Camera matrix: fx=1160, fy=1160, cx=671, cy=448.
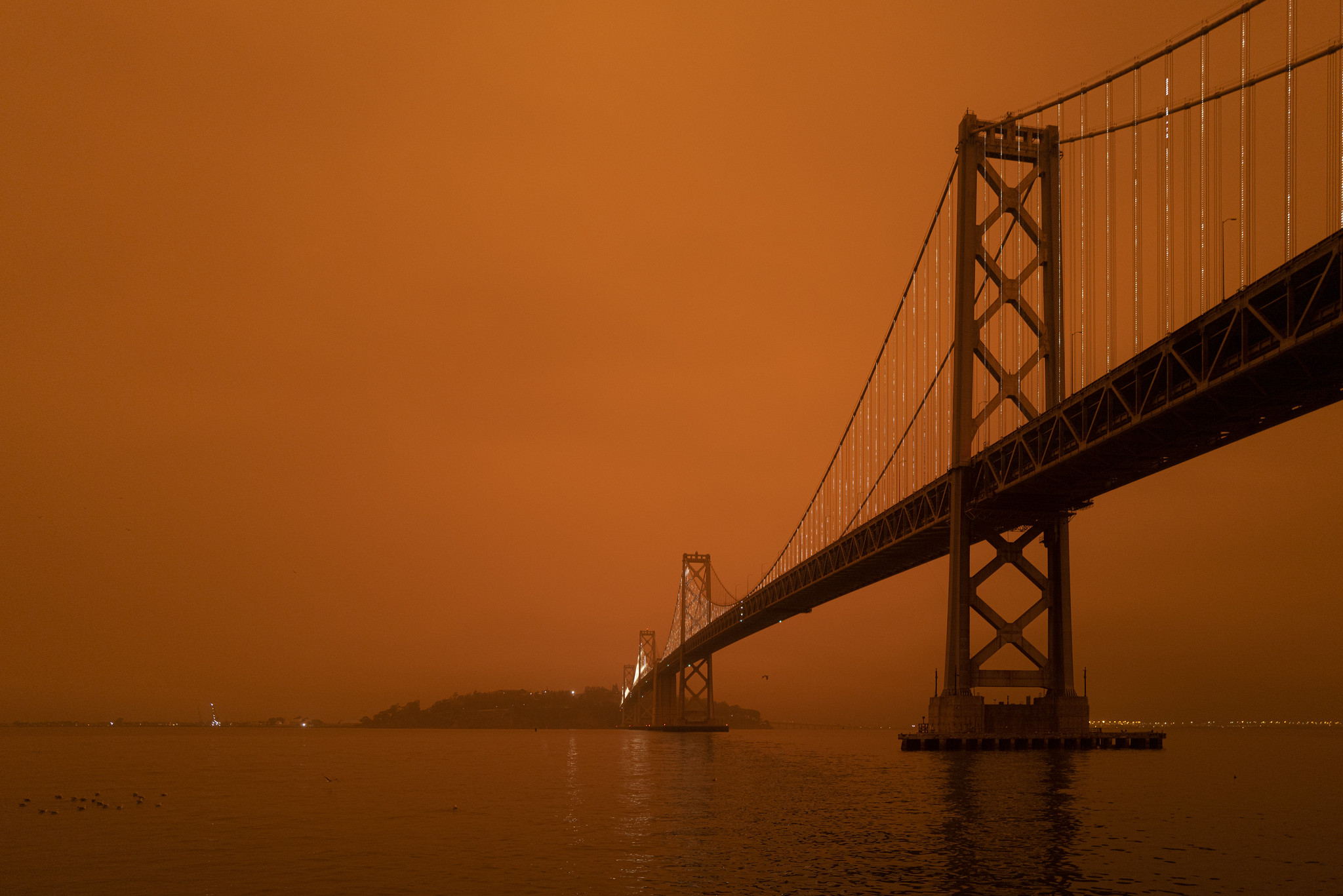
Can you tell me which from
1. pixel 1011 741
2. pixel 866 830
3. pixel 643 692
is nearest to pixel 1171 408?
pixel 866 830

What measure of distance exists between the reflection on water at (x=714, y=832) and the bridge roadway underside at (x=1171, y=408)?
9.68 m

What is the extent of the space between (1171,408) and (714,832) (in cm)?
1643

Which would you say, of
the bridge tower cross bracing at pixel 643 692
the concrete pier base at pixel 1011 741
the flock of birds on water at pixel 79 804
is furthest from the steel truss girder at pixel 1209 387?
the bridge tower cross bracing at pixel 643 692

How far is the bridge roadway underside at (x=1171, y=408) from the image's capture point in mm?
25891

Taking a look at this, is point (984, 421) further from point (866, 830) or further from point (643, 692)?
point (643, 692)

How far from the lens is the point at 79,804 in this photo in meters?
35.1

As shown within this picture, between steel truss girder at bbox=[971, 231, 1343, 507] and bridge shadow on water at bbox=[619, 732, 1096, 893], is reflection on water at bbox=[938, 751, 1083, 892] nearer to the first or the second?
bridge shadow on water at bbox=[619, 732, 1096, 893]

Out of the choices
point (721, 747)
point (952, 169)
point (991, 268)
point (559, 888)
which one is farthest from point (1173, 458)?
point (721, 747)

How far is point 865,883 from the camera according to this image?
1725 centimetres

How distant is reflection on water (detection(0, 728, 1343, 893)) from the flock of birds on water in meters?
0.64

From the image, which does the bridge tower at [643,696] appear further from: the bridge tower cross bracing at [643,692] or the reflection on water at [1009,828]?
the reflection on water at [1009,828]

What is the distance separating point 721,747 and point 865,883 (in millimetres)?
63570

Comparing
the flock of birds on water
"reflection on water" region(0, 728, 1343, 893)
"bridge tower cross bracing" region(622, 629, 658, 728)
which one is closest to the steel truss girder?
"reflection on water" region(0, 728, 1343, 893)

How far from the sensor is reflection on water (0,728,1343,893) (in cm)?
1825
